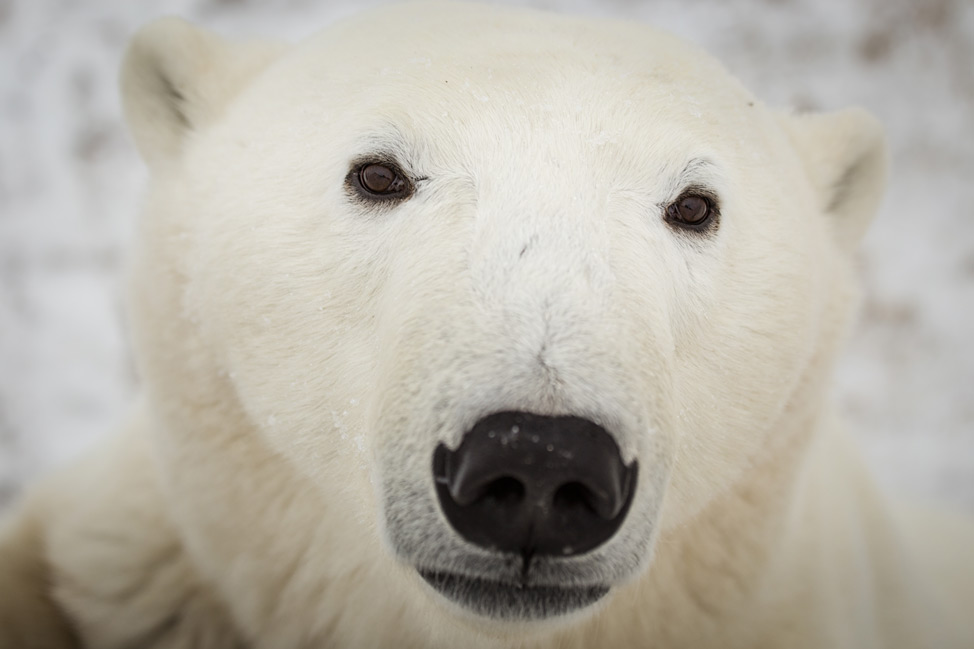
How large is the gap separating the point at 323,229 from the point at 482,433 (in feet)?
2.48

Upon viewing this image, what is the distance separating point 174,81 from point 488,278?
1.27 meters

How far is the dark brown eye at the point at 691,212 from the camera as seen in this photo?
69.6 inches

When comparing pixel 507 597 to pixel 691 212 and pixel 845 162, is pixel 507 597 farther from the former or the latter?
pixel 845 162

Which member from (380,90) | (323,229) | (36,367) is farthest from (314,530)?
(36,367)

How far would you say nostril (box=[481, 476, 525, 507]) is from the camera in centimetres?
121

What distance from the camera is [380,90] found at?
176cm

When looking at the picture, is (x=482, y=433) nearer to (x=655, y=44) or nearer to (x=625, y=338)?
(x=625, y=338)

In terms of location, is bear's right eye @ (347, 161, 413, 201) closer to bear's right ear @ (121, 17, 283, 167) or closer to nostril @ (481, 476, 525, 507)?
bear's right ear @ (121, 17, 283, 167)

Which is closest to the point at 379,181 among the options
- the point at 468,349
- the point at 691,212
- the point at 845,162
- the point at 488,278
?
the point at 488,278

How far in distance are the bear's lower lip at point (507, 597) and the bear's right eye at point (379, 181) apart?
0.84 metres

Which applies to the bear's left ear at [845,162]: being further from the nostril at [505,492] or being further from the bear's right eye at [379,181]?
the nostril at [505,492]

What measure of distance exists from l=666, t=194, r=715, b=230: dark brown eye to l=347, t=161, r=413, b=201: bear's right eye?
2.04 ft

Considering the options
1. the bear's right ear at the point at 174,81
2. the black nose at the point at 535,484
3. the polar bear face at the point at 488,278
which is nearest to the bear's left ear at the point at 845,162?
the polar bear face at the point at 488,278

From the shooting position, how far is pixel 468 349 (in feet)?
4.34
